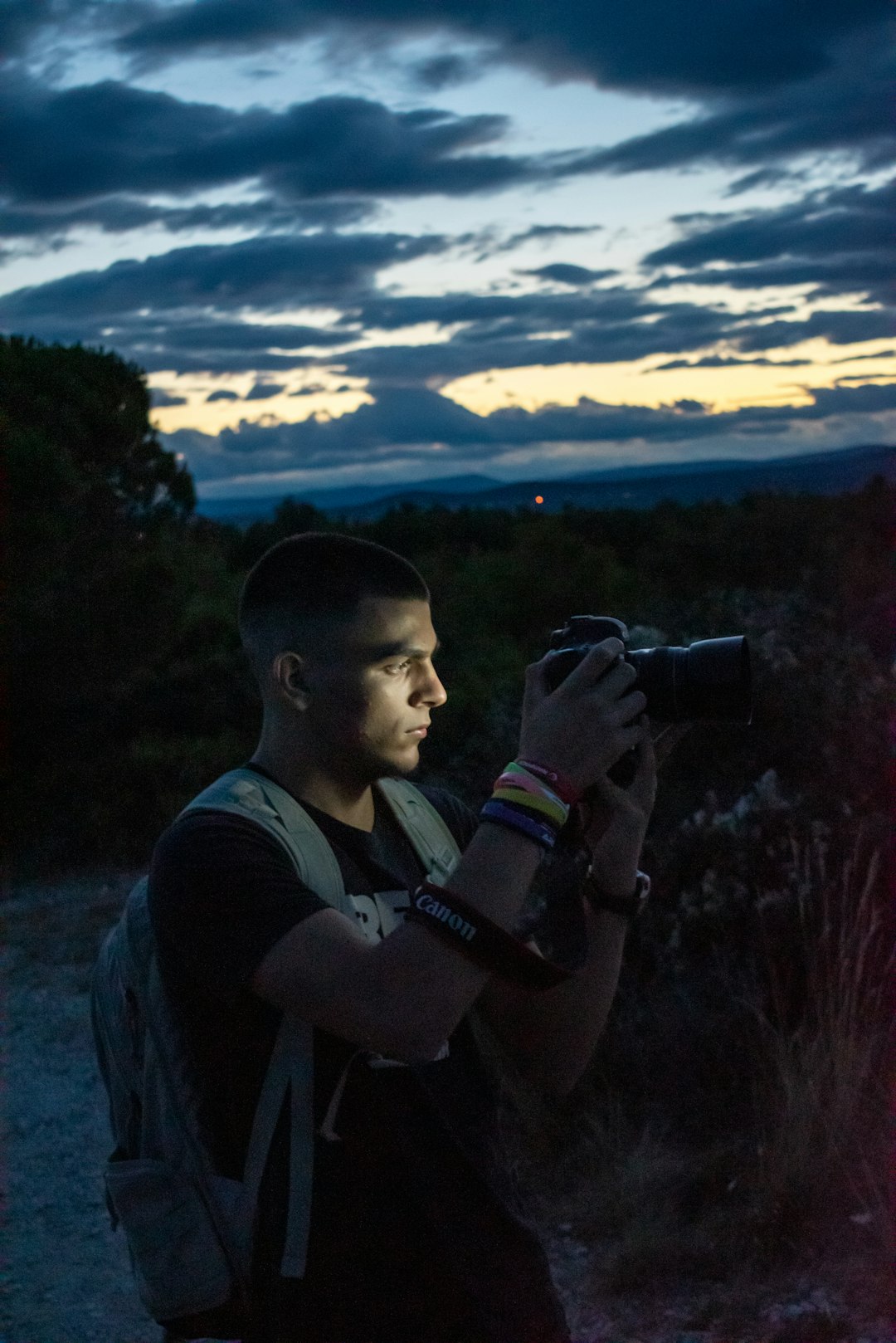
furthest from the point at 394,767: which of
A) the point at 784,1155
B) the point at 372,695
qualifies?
the point at 784,1155

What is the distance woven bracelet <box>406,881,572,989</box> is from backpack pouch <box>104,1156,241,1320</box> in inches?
15.9

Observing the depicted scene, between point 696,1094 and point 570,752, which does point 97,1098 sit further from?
point 570,752

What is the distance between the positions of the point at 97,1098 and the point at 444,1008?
4.65 metres

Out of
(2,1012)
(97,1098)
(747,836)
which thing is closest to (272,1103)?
(747,836)

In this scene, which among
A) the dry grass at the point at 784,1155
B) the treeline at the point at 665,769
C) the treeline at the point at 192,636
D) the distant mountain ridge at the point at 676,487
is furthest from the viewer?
the distant mountain ridge at the point at 676,487

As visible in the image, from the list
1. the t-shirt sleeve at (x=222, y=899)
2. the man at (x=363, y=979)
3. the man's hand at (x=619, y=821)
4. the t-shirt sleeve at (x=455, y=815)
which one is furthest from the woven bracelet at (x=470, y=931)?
the t-shirt sleeve at (x=455, y=815)

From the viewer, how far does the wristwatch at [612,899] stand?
1916 millimetres

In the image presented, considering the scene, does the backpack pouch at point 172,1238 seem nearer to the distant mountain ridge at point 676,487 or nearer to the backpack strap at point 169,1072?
the backpack strap at point 169,1072

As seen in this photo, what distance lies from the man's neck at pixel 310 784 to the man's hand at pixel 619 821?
0.33 meters

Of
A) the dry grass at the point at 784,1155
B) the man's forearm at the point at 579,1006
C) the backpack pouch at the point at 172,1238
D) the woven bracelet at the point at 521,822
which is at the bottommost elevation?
the dry grass at the point at 784,1155

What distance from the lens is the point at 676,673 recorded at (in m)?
1.86

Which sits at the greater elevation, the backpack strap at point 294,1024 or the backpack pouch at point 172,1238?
the backpack strap at point 294,1024

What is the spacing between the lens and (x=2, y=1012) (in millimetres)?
6797

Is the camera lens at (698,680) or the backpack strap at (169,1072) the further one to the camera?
the camera lens at (698,680)
